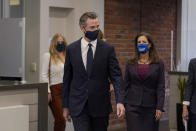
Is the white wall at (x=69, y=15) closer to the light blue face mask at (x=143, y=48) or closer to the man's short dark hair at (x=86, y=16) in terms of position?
the light blue face mask at (x=143, y=48)

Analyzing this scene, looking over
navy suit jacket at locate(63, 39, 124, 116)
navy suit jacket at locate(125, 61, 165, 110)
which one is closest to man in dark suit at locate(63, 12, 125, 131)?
navy suit jacket at locate(63, 39, 124, 116)

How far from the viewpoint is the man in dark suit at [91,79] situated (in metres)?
4.05

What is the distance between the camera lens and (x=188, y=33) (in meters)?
9.08

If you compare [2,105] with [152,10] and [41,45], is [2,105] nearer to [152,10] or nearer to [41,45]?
[41,45]

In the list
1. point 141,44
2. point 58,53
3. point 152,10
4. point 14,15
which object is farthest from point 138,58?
point 152,10

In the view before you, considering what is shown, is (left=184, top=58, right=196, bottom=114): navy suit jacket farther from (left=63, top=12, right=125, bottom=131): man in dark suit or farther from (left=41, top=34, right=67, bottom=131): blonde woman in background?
(left=41, top=34, right=67, bottom=131): blonde woman in background

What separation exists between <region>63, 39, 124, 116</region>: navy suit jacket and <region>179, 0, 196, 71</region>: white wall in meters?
4.67

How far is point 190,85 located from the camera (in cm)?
536

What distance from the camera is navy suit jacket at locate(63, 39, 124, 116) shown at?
4059mm

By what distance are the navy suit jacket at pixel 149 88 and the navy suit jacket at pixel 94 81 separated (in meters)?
1.20

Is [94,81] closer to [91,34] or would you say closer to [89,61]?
[89,61]

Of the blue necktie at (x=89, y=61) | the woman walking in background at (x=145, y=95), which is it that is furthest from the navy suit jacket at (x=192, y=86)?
the blue necktie at (x=89, y=61)

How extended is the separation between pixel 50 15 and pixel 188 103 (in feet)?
11.3

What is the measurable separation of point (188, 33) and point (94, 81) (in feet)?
17.6
